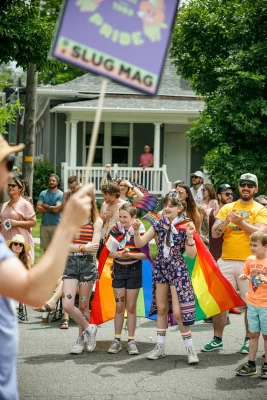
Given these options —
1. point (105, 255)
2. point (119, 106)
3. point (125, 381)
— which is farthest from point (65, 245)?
point (119, 106)

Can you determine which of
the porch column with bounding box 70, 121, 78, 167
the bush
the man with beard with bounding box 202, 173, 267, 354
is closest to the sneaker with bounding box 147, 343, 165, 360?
the man with beard with bounding box 202, 173, 267, 354

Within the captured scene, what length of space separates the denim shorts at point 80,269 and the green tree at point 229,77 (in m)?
7.83

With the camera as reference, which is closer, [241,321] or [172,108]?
[241,321]

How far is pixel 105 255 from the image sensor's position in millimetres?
9398

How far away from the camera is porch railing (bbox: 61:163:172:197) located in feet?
81.1

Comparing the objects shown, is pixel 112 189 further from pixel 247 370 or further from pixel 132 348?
pixel 247 370

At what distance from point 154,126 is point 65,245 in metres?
25.2

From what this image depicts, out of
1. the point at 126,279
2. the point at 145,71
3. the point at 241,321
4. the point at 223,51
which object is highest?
the point at 223,51

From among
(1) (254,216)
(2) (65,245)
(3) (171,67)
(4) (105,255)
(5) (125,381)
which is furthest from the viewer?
(3) (171,67)

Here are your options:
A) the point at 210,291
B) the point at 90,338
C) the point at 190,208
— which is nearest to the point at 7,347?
the point at 90,338

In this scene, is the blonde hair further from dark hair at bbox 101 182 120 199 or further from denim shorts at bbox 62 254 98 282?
dark hair at bbox 101 182 120 199

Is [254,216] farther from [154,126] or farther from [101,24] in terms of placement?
[154,126]

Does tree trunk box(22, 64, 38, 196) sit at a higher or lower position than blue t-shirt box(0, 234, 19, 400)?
higher

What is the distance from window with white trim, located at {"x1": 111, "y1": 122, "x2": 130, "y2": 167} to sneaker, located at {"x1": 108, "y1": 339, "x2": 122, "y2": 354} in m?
19.6
